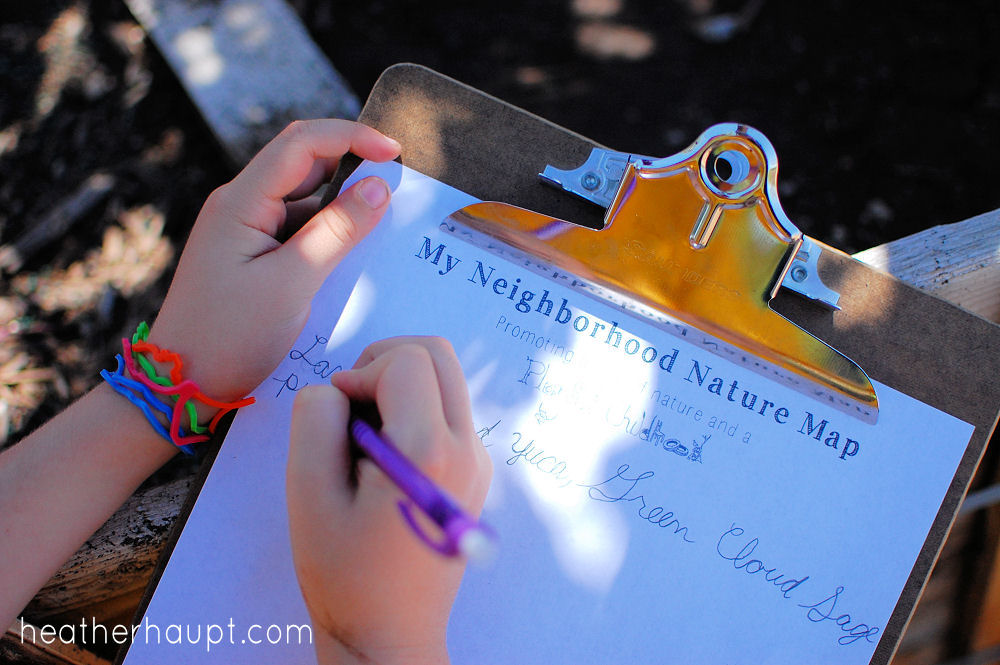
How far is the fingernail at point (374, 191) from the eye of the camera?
2.75 feet

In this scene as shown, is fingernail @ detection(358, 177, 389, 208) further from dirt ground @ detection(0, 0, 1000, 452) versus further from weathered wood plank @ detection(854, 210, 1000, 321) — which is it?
dirt ground @ detection(0, 0, 1000, 452)

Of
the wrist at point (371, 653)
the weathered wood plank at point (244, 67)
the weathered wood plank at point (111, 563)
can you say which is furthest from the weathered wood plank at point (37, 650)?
the weathered wood plank at point (244, 67)

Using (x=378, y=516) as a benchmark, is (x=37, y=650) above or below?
below

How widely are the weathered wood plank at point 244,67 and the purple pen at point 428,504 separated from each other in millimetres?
871

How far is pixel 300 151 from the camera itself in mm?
845

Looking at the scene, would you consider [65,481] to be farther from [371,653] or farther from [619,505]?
[619,505]

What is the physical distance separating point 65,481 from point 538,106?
1.28m

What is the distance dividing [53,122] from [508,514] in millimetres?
1480

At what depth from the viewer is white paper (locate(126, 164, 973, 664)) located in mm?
780

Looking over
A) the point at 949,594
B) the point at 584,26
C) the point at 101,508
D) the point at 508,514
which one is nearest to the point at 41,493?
the point at 101,508

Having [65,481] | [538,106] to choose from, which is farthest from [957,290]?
[65,481]

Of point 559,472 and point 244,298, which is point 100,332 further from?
point 559,472

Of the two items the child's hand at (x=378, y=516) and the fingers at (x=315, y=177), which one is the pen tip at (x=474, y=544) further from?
the fingers at (x=315, y=177)

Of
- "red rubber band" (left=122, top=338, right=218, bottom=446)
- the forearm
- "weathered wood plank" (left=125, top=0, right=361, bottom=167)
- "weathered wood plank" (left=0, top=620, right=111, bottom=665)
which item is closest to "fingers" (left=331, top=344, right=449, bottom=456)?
"red rubber band" (left=122, top=338, right=218, bottom=446)
